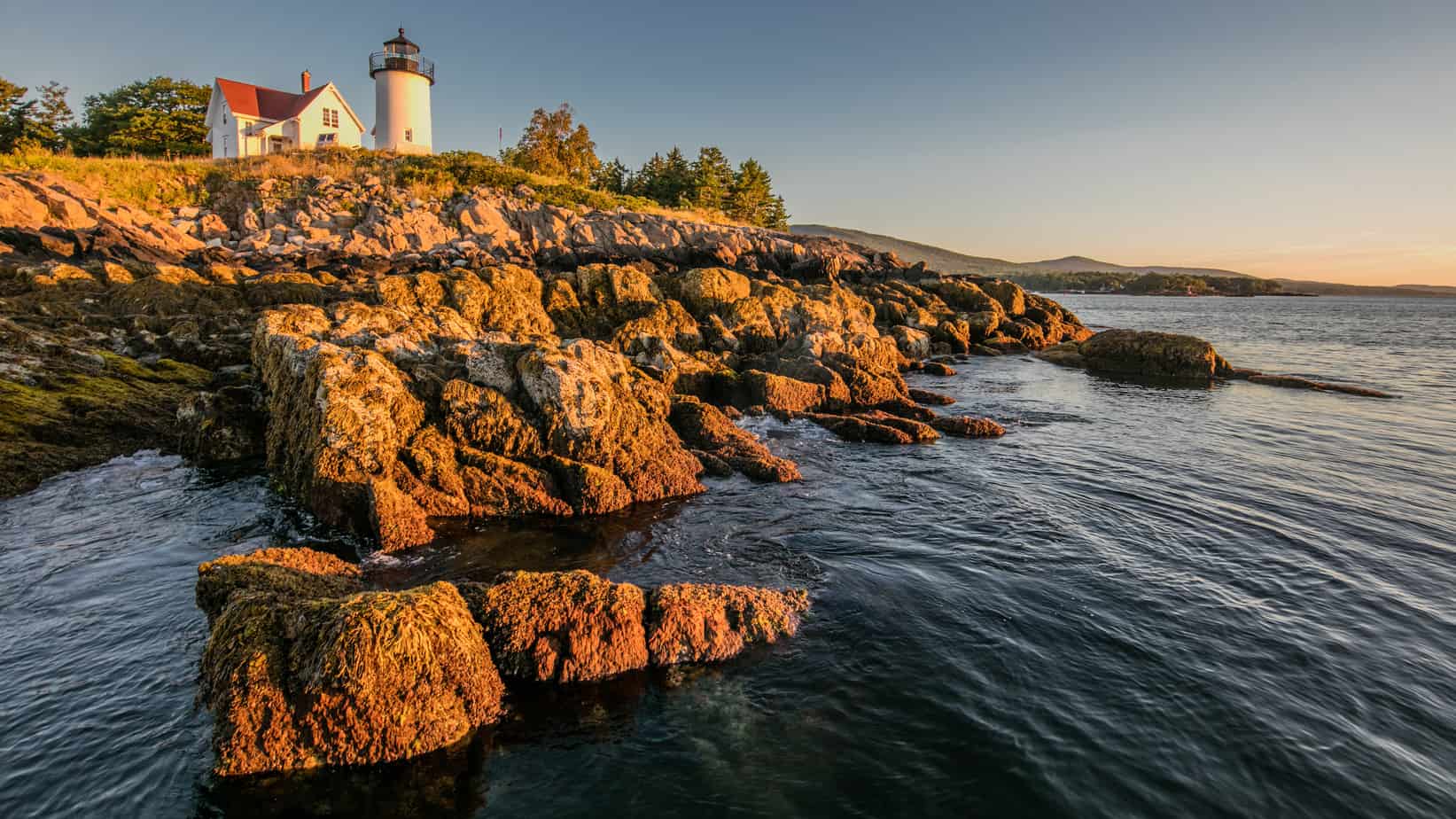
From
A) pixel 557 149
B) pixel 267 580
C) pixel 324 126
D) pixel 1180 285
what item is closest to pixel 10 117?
pixel 324 126

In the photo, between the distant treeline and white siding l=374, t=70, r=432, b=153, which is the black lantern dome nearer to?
white siding l=374, t=70, r=432, b=153

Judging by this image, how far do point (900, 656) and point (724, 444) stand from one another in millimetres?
8140

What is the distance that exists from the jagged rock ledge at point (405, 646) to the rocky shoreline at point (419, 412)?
24 mm

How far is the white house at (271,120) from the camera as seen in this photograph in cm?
5853

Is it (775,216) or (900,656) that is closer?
(900,656)

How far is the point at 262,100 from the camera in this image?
61281 millimetres

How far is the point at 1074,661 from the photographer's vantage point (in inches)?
300

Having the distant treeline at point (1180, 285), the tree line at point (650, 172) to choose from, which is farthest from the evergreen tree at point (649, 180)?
the distant treeline at point (1180, 285)

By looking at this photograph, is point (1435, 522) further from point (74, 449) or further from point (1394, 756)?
point (74, 449)

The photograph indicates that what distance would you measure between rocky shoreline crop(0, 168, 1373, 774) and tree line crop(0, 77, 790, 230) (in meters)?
28.6

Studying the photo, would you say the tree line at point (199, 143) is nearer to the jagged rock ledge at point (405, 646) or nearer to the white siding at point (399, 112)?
the white siding at point (399, 112)

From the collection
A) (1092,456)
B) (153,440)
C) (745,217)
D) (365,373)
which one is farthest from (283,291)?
(745,217)

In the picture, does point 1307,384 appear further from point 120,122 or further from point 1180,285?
point 1180,285

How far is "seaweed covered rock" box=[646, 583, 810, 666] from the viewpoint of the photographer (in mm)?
7219
